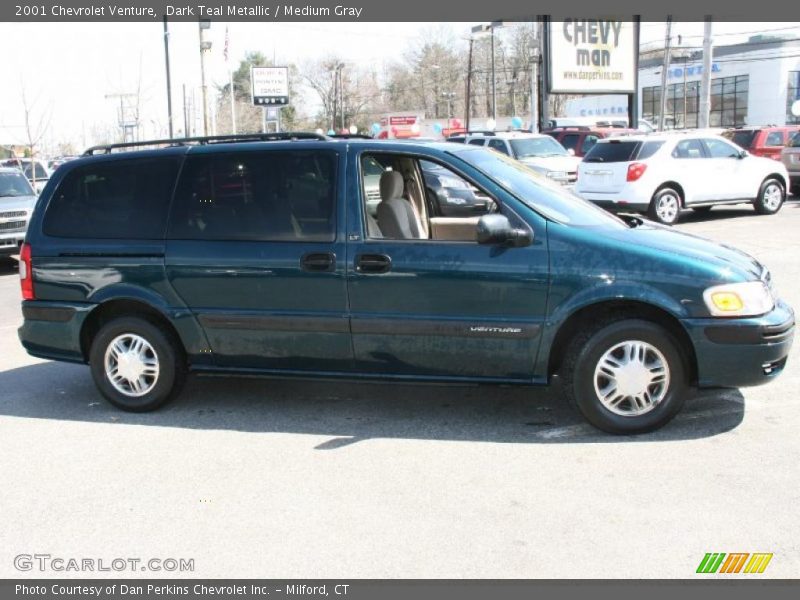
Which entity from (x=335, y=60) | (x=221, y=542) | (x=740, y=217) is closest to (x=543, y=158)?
(x=740, y=217)

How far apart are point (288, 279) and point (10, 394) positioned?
2.63 m

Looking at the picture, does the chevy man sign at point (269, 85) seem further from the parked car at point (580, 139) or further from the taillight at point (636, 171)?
the taillight at point (636, 171)

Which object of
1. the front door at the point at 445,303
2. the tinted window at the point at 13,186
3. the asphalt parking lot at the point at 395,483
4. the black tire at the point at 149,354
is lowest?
the asphalt parking lot at the point at 395,483

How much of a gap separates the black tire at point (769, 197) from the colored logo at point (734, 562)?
15154 millimetres

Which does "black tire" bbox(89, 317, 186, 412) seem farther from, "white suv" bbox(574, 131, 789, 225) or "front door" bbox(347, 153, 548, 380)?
"white suv" bbox(574, 131, 789, 225)

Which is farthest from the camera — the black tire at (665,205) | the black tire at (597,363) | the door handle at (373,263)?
the black tire at (665,205)

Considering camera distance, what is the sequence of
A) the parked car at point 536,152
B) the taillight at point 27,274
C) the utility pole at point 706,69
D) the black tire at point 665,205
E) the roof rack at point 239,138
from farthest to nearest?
the utility pole at point 706,69 → the parked car at point 536,152 → the black tire at point 665,205 → the taillight at point 27,274 → the roof rack at point 239,138

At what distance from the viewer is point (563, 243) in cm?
501

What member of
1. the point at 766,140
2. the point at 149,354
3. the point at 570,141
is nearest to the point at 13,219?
the point at 149,354

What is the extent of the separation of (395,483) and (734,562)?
5.60ft

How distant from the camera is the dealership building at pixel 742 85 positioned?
188 ft

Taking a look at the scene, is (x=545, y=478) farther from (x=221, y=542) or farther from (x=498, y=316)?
(x=221, y=542)

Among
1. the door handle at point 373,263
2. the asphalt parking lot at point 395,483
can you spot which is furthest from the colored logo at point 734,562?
the door handle at point 373,263

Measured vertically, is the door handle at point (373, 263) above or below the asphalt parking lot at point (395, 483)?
above
